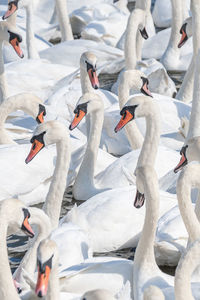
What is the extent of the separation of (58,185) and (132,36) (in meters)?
3.39

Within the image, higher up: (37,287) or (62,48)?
(37,287)

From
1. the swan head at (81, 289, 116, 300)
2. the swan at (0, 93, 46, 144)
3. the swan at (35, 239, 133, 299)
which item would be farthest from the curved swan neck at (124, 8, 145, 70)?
the swan head at (81, 289, 116, 300)

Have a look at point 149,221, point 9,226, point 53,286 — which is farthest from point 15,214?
point 149,221

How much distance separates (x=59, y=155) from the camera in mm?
8258

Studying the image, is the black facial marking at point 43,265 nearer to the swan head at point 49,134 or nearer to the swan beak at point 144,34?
the swan head at point 49,134

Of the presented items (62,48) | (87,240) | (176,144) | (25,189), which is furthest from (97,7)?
(87,240)

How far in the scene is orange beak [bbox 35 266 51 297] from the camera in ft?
19.0

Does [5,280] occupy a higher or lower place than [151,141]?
higher

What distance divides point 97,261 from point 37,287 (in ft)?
3.75

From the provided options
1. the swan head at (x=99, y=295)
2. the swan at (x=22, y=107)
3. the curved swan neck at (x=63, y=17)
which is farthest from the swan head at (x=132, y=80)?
the swan head at (x=99, y=295)

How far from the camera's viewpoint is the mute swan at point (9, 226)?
242 inches

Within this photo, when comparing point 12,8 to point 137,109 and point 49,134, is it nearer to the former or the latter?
point 137,109

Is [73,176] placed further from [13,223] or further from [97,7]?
[97,7]

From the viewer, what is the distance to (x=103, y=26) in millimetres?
14312
